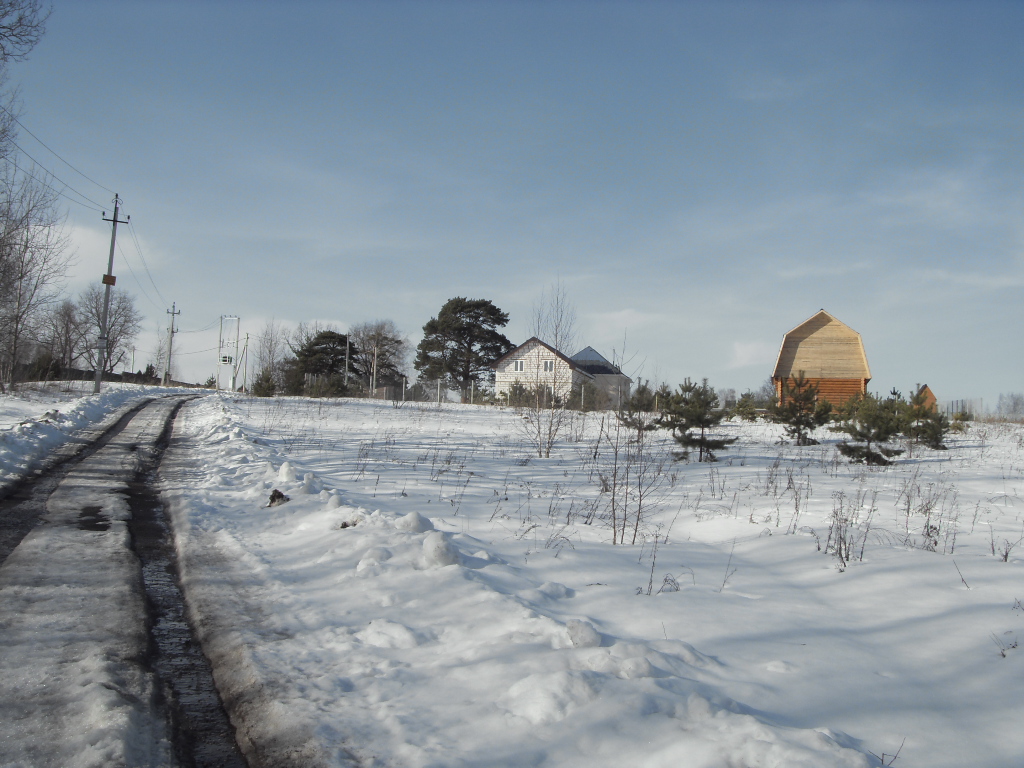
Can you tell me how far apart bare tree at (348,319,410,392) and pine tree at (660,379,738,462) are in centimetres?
4483

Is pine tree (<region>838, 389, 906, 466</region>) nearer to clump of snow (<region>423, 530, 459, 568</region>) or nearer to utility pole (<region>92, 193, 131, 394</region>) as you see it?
clump of snow (<region>423, 530, 459, 568</region>)

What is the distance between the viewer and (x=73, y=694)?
2447 millimetres

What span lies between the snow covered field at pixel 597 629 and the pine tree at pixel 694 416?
6.30 metres

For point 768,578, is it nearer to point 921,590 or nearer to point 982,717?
point 921,590

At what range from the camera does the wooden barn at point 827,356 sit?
114 feet

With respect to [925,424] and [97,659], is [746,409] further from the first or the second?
[97,659]

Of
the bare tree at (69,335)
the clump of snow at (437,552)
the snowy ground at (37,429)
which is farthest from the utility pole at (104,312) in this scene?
the clump of snow at (437,552)

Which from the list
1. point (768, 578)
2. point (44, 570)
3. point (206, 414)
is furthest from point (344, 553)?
point (206, 414)

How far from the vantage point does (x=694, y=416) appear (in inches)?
563

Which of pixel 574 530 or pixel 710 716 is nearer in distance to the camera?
pixel 710 716

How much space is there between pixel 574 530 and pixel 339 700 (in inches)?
161

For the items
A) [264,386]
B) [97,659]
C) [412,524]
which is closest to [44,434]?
[412,524]

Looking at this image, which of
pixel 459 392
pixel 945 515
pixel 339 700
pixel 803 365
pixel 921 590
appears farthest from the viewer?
pixel 459 392

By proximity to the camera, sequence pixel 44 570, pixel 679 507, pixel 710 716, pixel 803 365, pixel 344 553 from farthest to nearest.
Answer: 1. pixel 803 365
2. pixel 679 507
3. pixel 344 553
4. pixel 44 570
5. pixel 710 716
